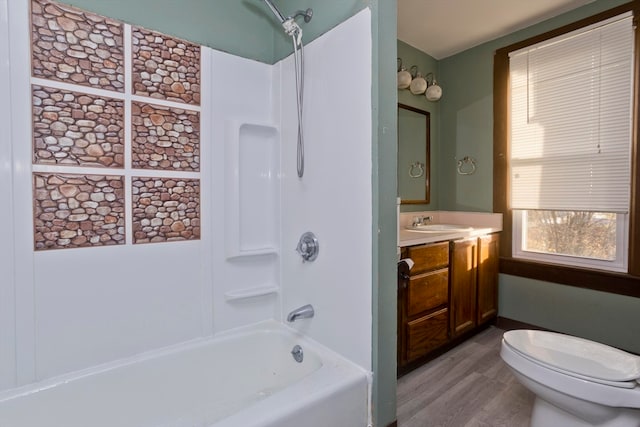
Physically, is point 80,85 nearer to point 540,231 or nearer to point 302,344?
point 302,344

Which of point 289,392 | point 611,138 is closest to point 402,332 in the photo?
point 289,392

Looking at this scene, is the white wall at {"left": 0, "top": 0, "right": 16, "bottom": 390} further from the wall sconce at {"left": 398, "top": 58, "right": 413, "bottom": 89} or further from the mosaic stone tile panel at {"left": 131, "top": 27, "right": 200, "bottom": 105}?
the wall sconce at {"left": 398, "top": 58, "right": 413, "bottom": 89}

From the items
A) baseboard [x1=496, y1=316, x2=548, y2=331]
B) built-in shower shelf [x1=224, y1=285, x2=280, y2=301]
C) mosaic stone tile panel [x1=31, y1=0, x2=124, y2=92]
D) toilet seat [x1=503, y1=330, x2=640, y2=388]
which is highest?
mosaic stone tile panel [x1=31, y1=0, x2=124, y2=92]

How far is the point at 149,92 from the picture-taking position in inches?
53.7

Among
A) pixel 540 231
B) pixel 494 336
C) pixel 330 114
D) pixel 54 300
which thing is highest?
pixel 330 114

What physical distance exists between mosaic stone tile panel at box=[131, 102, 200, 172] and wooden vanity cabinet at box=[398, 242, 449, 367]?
1.31 meters

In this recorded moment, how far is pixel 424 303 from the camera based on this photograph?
2.01m

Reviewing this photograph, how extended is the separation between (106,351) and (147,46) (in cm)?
132

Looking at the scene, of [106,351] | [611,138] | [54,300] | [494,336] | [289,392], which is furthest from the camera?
[494,336]

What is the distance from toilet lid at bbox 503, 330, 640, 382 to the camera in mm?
1207

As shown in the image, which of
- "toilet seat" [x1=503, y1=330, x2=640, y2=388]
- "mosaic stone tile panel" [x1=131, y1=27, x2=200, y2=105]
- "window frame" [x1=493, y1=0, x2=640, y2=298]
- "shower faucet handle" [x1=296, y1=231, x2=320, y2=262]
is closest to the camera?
"toilet seat" [x1=503, y1=330, x2=640, y2=388]

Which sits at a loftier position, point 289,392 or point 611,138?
point 611,138

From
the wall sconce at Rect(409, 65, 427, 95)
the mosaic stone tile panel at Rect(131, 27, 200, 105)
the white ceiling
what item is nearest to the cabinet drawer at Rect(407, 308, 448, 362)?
the mosaic stone tile panel at Rect(131, 27, 200, 105)

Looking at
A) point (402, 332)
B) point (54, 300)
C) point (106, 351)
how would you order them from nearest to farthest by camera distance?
point (54, 300) → point (106, 351) → point (402, 332)
